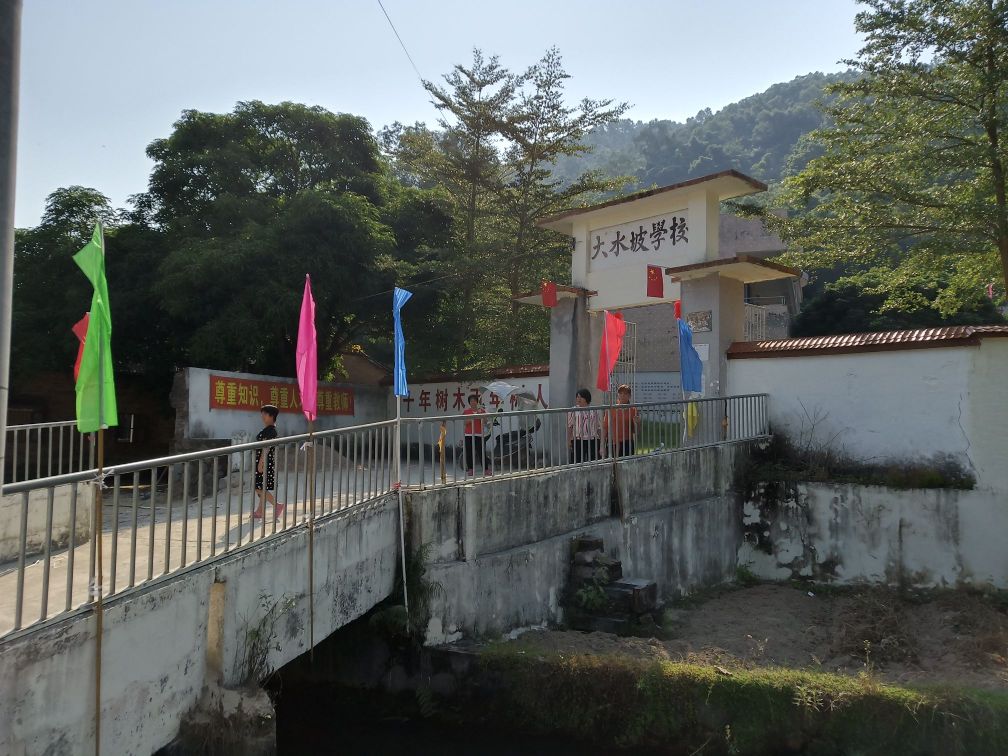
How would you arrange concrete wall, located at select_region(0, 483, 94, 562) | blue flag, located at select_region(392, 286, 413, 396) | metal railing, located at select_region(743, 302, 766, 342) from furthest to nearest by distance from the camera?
metal railing, located at select_region(743, 302, 766, 342)
blue flag, located at select_region(392, 286, 413, 396)
concrete wall, located at select_region(0, 483, 94, 562)

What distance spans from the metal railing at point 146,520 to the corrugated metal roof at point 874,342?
7.56m

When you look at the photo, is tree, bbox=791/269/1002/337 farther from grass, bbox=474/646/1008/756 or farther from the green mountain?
the green mountain

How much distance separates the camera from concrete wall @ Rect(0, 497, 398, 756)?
3.97 m

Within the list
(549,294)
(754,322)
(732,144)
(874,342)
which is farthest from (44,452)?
(732,144)

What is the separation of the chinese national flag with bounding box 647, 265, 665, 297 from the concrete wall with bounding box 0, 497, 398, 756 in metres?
7.93

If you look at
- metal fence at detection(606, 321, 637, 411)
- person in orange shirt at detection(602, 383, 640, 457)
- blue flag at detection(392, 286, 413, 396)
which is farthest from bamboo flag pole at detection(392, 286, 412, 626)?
metal fence at detection(606, 321, 637, 411)

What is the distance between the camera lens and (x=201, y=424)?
1316 cm

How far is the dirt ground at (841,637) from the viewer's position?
8.03m

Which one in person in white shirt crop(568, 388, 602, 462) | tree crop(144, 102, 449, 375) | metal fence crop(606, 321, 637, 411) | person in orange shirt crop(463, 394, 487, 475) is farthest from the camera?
tree crop(144, 102, 449, 375)

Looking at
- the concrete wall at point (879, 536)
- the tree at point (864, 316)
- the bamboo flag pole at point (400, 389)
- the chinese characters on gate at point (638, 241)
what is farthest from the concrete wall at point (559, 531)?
the tree at point (864, 316)

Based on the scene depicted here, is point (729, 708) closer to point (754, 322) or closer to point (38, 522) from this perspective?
point (38, 522)

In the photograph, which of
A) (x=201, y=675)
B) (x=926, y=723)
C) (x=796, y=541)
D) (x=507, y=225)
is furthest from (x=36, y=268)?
(x=926, y=723)

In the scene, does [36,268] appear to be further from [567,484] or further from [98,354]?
[98,354]

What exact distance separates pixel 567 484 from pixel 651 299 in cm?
551
